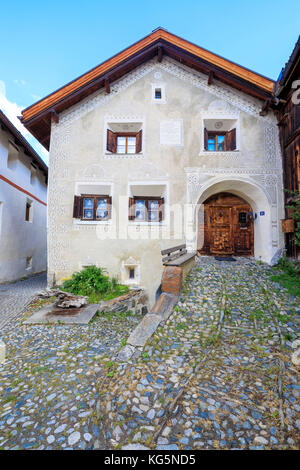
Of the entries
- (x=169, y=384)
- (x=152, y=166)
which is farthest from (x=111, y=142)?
(x=169, y=384)

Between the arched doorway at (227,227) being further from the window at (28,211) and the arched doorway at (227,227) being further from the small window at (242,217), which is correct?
the window at (28,211)

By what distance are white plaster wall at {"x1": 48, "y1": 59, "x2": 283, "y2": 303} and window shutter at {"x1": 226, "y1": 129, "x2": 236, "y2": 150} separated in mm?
255

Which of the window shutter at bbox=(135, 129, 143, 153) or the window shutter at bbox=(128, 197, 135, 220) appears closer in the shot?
the window shutter at bbox=(128, 197, 135, 220)

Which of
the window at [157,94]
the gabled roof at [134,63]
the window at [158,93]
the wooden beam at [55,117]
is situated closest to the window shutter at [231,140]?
the gabled roof at [134,63]

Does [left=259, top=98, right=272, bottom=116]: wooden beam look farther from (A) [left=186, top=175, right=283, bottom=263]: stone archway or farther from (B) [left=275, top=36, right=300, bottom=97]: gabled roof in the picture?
(A) [left=186, top=175, right=283, bottom=263]: stone archway

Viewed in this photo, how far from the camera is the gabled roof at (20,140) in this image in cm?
816

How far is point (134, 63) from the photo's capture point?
783 cm

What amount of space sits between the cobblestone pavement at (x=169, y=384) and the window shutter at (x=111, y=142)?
6.41 meters

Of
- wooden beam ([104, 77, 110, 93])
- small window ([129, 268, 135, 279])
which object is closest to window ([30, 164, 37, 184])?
wooden beam ([104, 77, 110, 93])

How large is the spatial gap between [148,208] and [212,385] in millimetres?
6440

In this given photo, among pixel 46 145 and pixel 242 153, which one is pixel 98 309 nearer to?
pixel 242 153

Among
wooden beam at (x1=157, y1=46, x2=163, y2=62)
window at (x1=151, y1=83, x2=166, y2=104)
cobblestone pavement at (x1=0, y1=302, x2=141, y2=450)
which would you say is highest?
wooden beam at (x1=157, y1=46, x2=163, y2=62)

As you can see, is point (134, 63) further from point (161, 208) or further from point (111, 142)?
point (161, 208)

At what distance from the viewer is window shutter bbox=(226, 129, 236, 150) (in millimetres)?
7613
